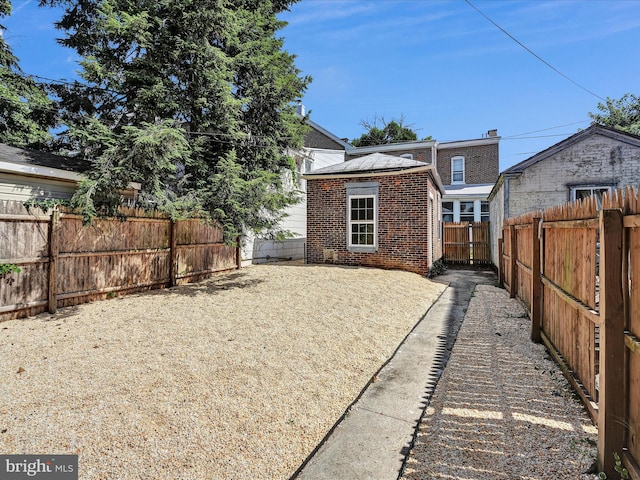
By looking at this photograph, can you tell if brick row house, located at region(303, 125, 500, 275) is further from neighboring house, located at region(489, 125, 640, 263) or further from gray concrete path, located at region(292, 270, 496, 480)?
gray concrete path, located at region(292, 270, 496, 480)

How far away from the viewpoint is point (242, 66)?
10633 mm

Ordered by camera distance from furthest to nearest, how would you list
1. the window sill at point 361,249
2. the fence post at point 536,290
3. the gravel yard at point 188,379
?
the window sill at point 361,249 → the fence post at point 536,290 → the gravel yard at point 188,379

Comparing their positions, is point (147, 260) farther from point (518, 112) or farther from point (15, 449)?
point (518, 112)

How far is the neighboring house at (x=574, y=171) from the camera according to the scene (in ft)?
37.8

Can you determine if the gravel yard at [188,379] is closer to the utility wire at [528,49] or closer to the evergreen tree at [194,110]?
the evergreen tree at [194,110]

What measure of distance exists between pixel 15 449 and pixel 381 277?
8.84 metres

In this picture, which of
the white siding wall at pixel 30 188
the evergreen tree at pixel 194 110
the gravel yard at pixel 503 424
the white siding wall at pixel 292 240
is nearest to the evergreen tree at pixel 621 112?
the white siding wall at pixel 292 240

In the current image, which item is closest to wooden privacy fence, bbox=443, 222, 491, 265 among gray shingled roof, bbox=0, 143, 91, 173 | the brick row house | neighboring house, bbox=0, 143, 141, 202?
the brick row house

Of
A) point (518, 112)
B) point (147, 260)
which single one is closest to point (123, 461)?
point (147, 260)

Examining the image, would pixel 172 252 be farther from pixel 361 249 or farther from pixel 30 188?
pixel 361 249

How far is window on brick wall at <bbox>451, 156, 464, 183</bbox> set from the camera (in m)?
24.6

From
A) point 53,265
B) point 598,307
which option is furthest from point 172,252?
point 598,307

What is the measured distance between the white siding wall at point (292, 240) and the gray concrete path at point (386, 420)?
287 inches

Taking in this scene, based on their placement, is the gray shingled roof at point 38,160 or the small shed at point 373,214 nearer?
the gray shingled roof at point 38,160
